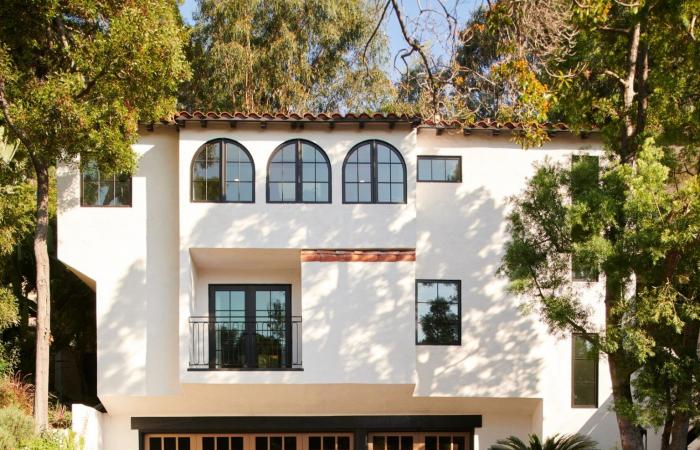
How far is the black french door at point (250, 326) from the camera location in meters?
14.3

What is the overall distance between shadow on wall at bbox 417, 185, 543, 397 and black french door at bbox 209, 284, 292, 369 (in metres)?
2.73

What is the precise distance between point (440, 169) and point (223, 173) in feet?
14.1

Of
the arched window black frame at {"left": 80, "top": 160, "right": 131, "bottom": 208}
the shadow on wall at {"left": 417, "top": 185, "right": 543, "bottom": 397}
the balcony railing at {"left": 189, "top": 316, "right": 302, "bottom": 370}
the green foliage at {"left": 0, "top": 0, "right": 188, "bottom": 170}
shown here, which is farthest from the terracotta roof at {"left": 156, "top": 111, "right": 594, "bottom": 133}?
the balcony railing at {"left": 189, "top": 316, "right": 302, "bottom": 370}

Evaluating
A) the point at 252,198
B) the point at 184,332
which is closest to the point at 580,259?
the point at 252,198

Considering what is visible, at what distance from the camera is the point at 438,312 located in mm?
14719

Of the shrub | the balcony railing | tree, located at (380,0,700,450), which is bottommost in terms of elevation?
the shrub

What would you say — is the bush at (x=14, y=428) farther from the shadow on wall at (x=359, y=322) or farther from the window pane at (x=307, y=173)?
the window pane at (x=307, y=173)

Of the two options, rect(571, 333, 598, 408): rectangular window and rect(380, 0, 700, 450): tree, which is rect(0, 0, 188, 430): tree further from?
rect(571, 333, 598, 408): rectangular window

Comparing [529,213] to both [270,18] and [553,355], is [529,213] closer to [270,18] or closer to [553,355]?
[553,355]

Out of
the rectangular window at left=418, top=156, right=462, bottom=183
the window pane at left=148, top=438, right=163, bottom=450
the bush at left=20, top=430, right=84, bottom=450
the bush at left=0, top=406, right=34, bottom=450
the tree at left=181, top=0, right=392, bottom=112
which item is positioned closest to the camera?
the bush at left=0, top=406, right=34, bottom=450

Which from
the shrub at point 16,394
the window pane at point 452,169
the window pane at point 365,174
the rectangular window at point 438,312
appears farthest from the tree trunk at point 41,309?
the window pane at point 452,169

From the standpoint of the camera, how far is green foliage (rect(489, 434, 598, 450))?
13.8m

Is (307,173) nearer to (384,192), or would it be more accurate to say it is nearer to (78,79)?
(384,192)

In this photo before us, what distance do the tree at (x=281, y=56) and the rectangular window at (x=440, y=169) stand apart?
282 inches
